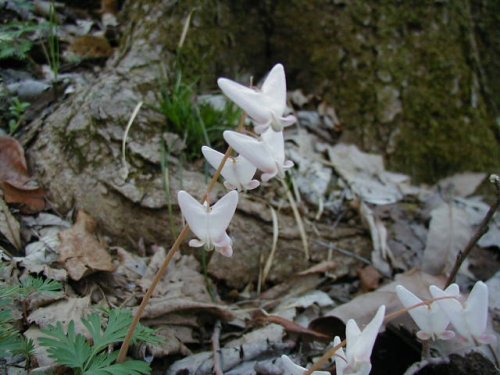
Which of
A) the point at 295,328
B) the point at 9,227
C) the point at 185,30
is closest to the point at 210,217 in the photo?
the point at 295,328

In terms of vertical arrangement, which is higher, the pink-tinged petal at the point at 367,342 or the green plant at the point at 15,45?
the green plant at the point at 15,45

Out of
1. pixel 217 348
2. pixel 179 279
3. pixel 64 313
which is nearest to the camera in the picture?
pixel 64 313

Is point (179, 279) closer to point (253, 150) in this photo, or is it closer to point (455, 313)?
point (253, 150)

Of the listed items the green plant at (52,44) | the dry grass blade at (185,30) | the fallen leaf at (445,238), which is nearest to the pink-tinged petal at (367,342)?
the fallen leaf at (445,238)

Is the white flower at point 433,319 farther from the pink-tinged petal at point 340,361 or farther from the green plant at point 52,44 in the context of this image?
the green plant at point 52,44

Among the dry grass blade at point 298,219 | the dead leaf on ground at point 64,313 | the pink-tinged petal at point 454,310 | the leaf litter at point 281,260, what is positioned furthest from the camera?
the dry grass blade at point 298,219

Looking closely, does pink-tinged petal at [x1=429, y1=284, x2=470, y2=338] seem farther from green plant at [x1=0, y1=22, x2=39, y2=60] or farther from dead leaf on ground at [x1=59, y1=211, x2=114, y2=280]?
green plant at [x1=0, y1=22, x2=39, y2=60]
